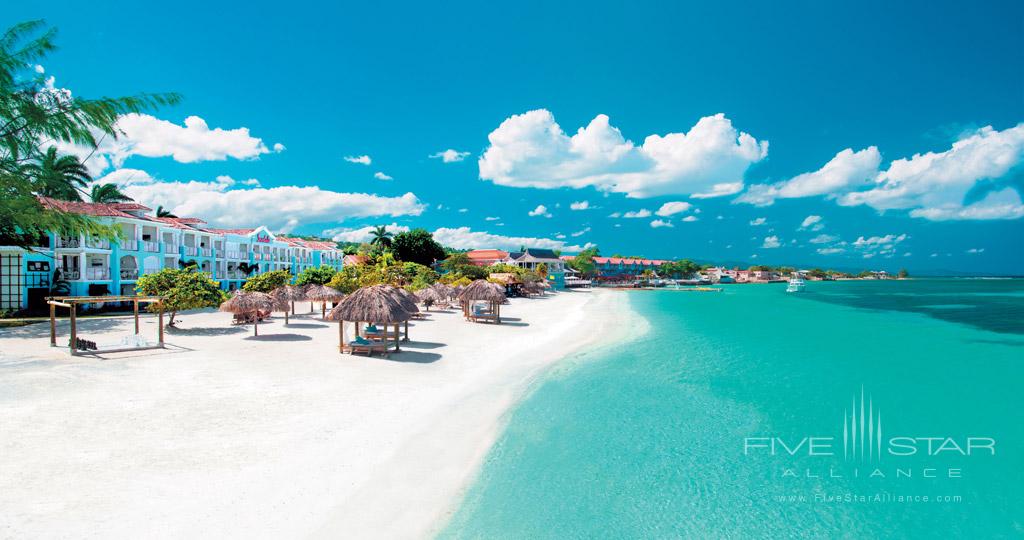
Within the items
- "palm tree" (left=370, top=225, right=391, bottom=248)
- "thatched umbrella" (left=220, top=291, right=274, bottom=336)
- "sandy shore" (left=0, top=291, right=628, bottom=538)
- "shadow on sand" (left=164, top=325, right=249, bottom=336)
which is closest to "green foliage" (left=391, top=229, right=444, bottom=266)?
"palm tree" (left=370, top=225, right=391, bottom=248)

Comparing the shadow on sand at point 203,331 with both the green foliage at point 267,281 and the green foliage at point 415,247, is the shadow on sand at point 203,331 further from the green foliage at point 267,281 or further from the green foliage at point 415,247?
the green foliage at point 415,247

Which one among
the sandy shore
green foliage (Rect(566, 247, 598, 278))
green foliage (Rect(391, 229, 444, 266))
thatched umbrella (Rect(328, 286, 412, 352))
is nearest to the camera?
the sandy shore

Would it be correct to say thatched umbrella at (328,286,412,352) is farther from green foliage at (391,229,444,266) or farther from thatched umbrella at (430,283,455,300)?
green foliage at (391,229,444,266)

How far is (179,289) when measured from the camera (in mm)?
21281

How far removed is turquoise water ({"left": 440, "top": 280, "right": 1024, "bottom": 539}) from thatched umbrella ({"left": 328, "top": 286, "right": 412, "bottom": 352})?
6.02 meters

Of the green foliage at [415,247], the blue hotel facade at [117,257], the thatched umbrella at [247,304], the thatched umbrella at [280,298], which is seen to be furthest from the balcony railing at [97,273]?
the green foliage at [415,247]

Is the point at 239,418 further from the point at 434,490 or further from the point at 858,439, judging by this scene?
the point at 858,439

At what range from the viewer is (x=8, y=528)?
5945 millimetres

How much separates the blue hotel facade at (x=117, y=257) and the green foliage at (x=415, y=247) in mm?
25328

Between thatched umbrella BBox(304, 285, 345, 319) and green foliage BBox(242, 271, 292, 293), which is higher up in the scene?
green foliage BBox(242, 271, 292, 293)

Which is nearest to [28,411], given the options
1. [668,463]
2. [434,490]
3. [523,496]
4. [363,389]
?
[363,389]

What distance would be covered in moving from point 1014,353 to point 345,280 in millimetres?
35529

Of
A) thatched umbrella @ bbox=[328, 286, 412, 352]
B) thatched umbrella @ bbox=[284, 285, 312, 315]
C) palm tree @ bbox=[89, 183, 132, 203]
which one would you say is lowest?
thatched umbrella @ bbox=[328, 286, 412, 352]

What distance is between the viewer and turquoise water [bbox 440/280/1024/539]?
750 centimetres
